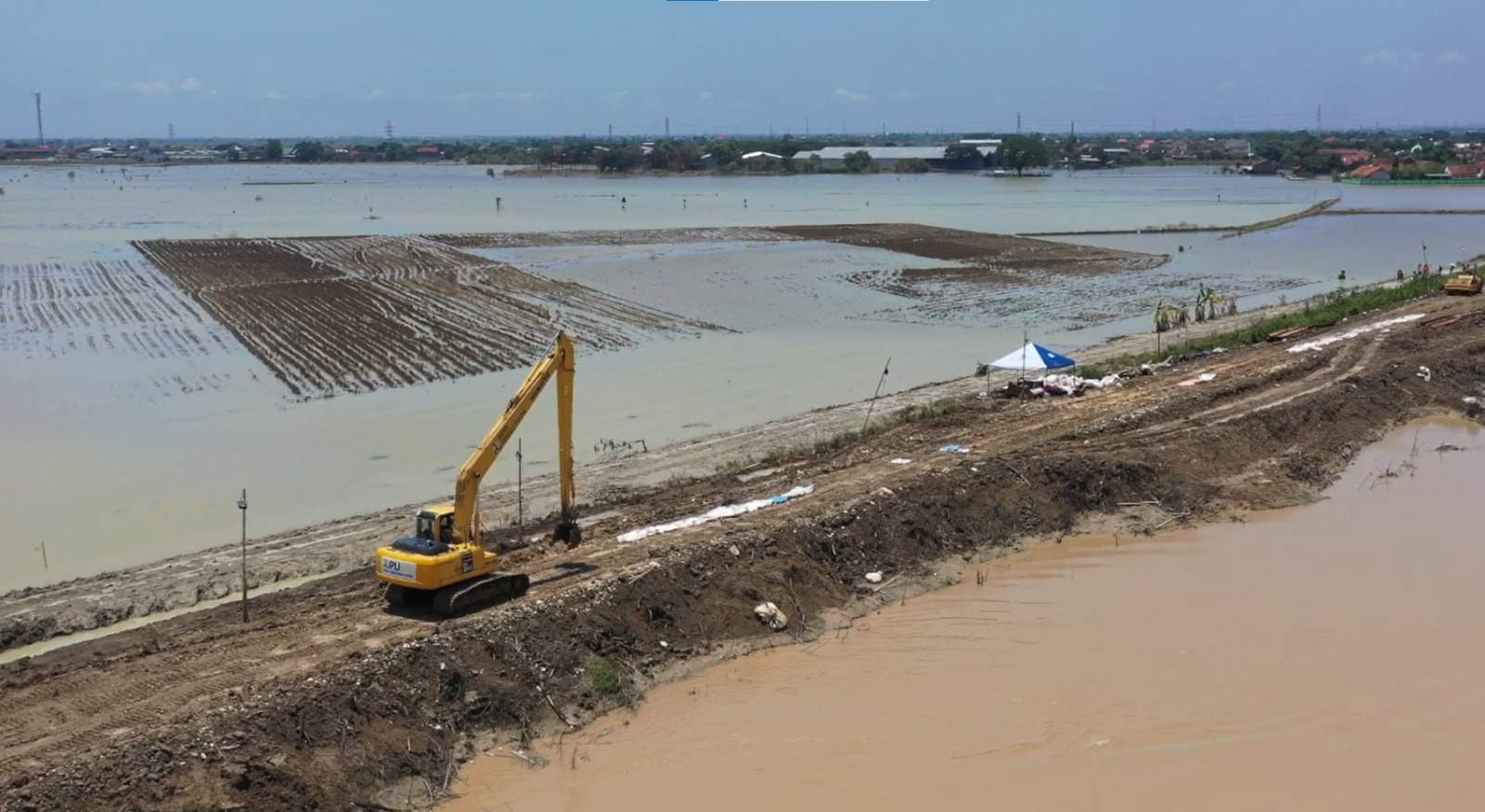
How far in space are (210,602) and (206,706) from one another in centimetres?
378

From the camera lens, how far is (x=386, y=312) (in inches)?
1267

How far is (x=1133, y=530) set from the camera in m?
15.1

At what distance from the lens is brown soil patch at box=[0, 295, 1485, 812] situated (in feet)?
29.4

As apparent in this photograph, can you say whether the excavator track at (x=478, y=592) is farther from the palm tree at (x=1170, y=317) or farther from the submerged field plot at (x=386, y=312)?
the palm tree at (x=1170, y=317)

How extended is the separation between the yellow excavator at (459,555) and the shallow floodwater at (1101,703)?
188 cm

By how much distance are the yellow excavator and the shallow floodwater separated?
1.88 meters

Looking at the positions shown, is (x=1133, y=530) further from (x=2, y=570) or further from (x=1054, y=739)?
(x=2, y=570)

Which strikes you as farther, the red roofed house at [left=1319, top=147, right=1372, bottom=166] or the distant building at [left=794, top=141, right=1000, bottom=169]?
the distant building at [left=794, top=141, right=1000, bottom=169]

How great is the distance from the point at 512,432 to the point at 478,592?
1.61m

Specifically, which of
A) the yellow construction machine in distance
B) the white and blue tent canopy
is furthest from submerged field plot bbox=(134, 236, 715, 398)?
the yellow construction machine in distance

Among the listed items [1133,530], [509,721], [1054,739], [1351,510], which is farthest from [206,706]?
[1351,510]

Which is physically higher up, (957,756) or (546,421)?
(546,421)

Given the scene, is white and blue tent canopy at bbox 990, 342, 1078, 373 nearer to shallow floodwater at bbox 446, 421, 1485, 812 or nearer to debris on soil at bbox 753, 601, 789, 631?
shallow floodwater at bbox 446, 421, 1485, 812

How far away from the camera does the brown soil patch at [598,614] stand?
8953mm
